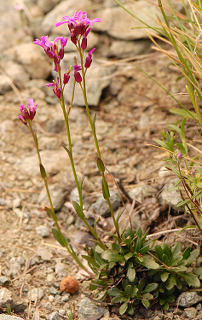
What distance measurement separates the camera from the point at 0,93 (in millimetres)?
3496

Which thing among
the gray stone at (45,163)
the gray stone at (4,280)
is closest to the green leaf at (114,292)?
the gray stone at (4,280)

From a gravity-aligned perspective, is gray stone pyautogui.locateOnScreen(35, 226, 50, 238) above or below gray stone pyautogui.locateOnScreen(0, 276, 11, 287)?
below

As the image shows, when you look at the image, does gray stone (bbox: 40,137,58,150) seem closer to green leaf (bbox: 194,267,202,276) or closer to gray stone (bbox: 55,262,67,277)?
gray stone (bbox: 55,262,67,277)

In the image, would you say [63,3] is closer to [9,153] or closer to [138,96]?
[138,96]

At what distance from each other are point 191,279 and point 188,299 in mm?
104

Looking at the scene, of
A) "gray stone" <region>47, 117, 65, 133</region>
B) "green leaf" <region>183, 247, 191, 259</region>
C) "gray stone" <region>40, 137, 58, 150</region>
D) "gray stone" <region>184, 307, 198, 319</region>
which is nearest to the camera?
"gray stone" <region>184, 307, 198, 319</region>

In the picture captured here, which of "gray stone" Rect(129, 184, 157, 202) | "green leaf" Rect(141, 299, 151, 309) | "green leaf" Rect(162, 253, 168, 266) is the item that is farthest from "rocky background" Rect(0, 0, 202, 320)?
"green leaf" Rect(162, 253, 168, 266)

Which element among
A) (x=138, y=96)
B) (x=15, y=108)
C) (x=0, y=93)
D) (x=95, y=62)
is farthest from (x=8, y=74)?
(x=138, y=96)

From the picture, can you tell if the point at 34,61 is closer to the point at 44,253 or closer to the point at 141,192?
the point at 141,192

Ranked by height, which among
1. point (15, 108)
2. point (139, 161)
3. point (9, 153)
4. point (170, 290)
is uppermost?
point (15, 108)

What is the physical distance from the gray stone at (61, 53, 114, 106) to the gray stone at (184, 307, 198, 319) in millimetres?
2079

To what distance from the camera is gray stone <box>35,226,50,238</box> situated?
239 cm

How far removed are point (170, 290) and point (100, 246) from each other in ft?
1.47

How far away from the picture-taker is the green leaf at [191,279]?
180cm
